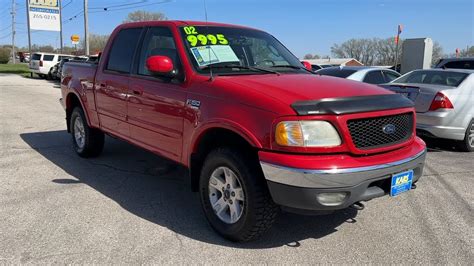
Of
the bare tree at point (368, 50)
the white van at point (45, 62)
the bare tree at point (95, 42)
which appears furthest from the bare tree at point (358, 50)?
the white van at point (45, 62)

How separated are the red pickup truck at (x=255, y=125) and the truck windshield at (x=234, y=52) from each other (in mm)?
13

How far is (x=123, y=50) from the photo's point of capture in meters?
5.27

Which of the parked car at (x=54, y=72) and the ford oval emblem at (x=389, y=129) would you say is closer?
the ford oval emblem at (x=389, y=129)

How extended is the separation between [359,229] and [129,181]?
113 inches

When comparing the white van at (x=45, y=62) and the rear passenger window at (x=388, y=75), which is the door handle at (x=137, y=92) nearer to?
the rear passenger window at (x=388, y=75)

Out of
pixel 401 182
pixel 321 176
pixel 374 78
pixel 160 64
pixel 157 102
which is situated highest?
pixel 160 64

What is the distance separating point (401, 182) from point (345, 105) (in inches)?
32.1

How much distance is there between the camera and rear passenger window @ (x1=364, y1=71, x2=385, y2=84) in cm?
973

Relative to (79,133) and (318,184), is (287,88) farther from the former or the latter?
(79,133)

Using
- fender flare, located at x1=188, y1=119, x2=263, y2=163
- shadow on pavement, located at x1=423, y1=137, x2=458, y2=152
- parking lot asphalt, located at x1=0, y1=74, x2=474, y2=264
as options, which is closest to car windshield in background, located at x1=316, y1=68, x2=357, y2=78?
shadow on pavement, located at x1=423, y1=137, x2=458, y2=152

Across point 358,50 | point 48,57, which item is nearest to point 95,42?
point 48,57

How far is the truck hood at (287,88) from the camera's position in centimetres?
330

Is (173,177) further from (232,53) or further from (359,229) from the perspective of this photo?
(359,229)

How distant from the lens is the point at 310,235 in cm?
388
